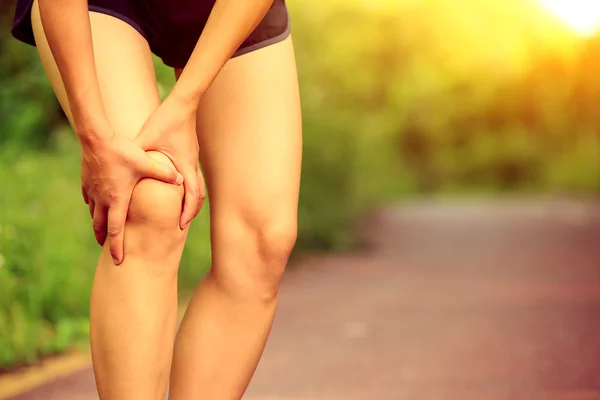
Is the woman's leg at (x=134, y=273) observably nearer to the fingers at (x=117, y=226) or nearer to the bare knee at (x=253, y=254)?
the fingers at (x=117, y=226)

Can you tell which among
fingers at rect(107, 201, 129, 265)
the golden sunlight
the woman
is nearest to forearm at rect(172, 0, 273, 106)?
the woman

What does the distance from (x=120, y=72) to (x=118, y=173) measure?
22cm

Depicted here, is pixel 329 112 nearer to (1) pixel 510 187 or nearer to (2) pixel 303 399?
(2) pixel 303 399

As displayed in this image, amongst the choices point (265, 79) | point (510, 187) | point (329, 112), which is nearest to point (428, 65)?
point (510, 187)

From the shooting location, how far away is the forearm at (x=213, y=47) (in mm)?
1993

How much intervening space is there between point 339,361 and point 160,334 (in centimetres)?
279

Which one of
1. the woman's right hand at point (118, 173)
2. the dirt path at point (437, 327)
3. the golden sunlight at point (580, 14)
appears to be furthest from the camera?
the golden sunlight at point (580, 14)

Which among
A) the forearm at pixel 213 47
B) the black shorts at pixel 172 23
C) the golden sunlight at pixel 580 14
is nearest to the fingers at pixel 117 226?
the forearm at pixel 213 47

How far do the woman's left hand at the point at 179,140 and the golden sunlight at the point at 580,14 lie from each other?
2726 cm

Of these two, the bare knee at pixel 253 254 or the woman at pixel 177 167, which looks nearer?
the woman at pixel 177 167

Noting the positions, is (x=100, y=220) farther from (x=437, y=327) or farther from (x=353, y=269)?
(x=353, y=269)

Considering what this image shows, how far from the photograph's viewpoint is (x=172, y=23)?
2.15m

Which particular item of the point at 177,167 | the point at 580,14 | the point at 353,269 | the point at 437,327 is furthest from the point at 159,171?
the point at 580,14

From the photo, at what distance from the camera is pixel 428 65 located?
103 feet
